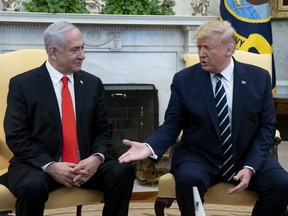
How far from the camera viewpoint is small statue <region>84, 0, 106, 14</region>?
16.3 ft

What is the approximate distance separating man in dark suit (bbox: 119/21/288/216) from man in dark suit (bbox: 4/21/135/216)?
241mm

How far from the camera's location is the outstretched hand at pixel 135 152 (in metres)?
2.54

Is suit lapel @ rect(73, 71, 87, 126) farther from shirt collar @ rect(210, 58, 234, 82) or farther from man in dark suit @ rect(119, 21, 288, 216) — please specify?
shirt collar @ rect(210, 58, 234, 82)

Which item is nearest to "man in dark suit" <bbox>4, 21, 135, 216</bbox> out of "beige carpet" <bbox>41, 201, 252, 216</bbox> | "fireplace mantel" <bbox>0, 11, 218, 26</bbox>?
"beige carpet" <bbox>41, 201, 252, 216</bbox>

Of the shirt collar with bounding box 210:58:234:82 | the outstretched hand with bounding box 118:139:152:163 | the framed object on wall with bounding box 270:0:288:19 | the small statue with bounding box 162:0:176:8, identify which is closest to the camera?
the outstretched hand with bounding box 118:139:152:163

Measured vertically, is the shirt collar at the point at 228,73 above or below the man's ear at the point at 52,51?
below

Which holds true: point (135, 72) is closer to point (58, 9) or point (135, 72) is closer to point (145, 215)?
point (58, 9)

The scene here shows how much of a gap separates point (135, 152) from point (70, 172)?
318 mm

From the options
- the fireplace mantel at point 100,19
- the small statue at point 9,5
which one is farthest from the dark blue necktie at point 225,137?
the small statue at point 9,5

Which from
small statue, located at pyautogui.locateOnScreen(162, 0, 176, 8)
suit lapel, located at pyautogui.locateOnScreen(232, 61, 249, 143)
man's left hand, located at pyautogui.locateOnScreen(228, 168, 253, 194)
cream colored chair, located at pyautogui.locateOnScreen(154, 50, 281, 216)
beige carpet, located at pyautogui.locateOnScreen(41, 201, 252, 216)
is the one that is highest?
small statue, located at pyautogui.locateOnScreen(162, 0, 176, 8)

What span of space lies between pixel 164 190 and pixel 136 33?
2.68 m

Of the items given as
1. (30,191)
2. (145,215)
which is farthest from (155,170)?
(30,191)

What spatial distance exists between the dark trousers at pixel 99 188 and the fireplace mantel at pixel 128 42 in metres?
2.40

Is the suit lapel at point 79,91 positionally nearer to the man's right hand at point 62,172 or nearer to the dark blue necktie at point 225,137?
the man's right hand at point 62,172
